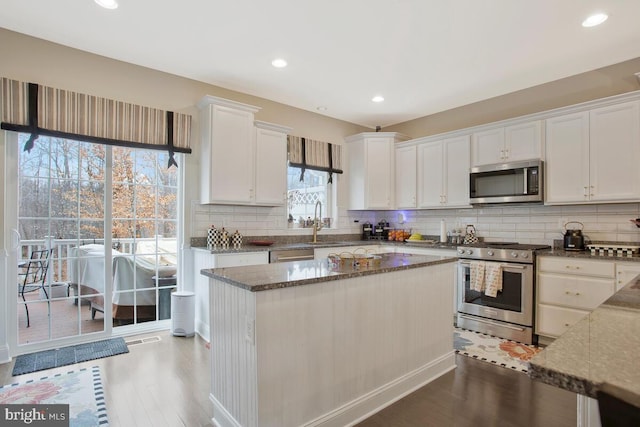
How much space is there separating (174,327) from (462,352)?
2912mm

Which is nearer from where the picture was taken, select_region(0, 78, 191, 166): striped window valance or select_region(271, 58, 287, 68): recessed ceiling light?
select_region(0, 78, 191, 166): striped window valance

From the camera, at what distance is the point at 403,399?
2.45 meters

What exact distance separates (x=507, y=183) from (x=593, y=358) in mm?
3690

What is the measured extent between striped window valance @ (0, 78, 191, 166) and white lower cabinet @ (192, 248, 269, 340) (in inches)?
44.4

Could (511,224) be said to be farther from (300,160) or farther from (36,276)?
(36,276)

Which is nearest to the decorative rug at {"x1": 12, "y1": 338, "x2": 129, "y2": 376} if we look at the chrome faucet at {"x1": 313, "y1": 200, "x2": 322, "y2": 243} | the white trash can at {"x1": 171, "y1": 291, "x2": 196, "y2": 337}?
the white trash can at {"x1": 171, "y1": 291, "x2": 196, "y2": 337}

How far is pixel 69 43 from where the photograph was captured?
327 cm

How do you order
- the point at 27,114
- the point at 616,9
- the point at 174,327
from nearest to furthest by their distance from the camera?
the point at 616,9 < the point at 27,114 < the point at 174,327

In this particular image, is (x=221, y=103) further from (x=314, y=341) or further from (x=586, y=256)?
(x=586, y=256)

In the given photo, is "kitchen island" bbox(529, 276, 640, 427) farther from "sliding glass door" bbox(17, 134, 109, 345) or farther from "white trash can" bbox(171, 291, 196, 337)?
"sliding glass door" bbox(17, 134, 109, 345)

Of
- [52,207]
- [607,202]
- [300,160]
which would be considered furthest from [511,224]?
[52,207]

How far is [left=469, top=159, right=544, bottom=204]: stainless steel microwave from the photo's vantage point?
382 cm

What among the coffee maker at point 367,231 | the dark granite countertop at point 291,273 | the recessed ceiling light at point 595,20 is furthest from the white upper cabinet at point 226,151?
the recessed ceiling light at point 595,20

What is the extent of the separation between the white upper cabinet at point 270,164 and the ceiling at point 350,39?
54 cm
